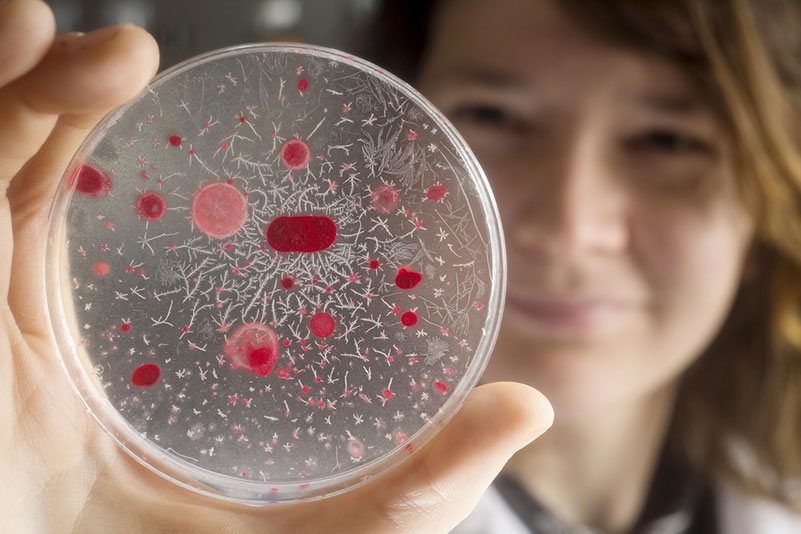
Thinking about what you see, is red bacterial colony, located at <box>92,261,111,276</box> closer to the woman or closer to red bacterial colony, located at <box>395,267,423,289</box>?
the woman

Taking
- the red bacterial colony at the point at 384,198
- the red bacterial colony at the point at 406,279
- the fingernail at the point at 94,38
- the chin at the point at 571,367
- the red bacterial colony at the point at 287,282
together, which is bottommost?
the chin at the point at 571,367

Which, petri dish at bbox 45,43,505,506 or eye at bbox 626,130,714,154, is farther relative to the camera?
eye at bbox 626,130,714,154

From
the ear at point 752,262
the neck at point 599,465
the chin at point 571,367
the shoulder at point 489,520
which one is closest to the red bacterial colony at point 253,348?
the chin at point 571,367

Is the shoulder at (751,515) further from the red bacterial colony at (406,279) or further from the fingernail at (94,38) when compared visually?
the fingernail at (94,38)

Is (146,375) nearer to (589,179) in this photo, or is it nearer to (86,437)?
(86,437)

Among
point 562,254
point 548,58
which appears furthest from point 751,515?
point 548,58

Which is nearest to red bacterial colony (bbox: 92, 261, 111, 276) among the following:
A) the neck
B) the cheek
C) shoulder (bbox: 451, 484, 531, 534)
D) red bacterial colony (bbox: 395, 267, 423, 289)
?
red bacterial colony (bbox: 395, 267, 423, 289)
